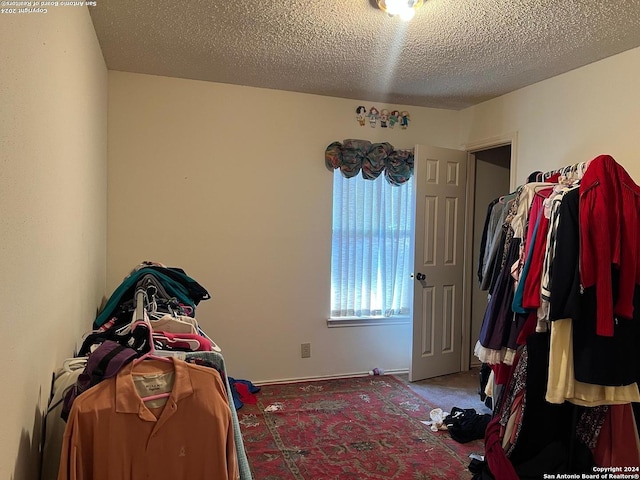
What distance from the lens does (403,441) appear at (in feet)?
9.17

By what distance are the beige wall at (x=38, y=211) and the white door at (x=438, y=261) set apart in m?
2.62

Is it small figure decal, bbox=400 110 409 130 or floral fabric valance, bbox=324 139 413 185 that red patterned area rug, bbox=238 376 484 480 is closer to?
floral fabric valance, bbox=324 139 413 185

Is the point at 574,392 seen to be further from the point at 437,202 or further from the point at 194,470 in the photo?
the point at 437,202

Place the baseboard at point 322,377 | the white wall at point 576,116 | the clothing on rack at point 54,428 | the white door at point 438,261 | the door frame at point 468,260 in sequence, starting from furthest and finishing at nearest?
the door frame at point 468,260 → the white door at point 438,261 → the baseboard at point 322,377 → the white wall at point 576,116 → the clothing on rack at point 54,428

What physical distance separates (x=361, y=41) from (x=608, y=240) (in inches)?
67.5

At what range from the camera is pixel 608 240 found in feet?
6.65

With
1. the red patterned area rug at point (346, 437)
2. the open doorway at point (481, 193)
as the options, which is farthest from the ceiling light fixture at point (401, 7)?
the red patterned area rug at point (346, 437)

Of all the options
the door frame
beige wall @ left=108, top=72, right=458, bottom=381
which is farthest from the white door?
beige wall @ left=108, top=72, right=458, bottom=381

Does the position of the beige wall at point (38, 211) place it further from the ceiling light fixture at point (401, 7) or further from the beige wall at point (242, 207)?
the ceiling light fixture at point (401, 7)

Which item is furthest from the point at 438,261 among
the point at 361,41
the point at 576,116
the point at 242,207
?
the point at 361,41

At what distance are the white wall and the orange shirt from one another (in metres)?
2.73

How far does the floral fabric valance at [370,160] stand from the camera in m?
3.80

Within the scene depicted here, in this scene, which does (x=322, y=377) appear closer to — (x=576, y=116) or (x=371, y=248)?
(x=371, y=248)

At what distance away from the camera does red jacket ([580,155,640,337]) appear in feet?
6.59
